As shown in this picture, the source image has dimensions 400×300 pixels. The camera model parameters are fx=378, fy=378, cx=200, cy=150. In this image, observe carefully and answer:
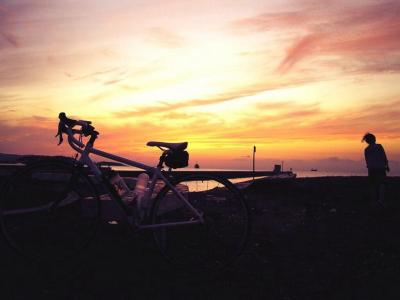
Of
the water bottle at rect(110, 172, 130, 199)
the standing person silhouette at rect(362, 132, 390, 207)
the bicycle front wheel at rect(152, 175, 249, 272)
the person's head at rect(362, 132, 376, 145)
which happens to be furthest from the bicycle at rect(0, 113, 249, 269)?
the person's head at rect(362, 132, 376, 145)

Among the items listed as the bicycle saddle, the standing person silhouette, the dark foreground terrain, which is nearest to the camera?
the dark foreground terrain

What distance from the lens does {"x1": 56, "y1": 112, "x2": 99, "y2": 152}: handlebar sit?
4.50m

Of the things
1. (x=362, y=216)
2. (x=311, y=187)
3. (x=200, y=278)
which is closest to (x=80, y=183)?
(x=200, y=278)

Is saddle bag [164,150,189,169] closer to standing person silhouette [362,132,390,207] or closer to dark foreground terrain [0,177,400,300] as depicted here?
dark foreground terrain [0,177,400,300]

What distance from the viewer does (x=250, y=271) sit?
16.2ft

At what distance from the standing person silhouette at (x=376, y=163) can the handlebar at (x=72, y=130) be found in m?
9.86

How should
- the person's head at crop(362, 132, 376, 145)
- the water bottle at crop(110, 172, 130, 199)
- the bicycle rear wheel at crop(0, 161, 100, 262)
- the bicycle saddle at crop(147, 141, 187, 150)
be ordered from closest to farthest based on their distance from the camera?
the bicycle rear wheel at crop(0, 161, 100, 262) < the bicycle saddle at crop(147, 141, 187, 150) < the water bottle at crop(110, 172, 130, 199) < the person's head at crop(362, 132, 376, 145)

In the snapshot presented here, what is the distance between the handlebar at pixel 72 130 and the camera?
450cm

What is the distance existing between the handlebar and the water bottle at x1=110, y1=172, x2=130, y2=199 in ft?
1.68

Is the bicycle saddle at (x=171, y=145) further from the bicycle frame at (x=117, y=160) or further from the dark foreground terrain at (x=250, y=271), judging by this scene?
the dark foreground terrain at (x=250, y=271)

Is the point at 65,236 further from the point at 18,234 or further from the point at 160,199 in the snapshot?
the point at 160,199

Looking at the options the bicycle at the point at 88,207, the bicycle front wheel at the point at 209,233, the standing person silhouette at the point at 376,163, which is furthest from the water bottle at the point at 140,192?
the standing person silhouette at the point at 376,163

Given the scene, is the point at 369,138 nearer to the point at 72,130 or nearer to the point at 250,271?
the point at 250,271

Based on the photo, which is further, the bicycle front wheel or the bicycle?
the bicycle front wheel
